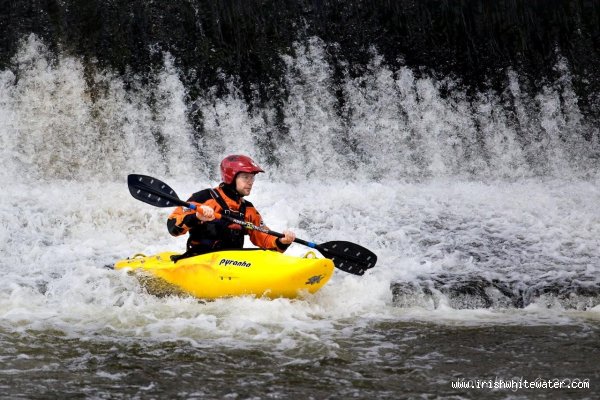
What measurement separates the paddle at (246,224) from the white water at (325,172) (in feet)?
0.83

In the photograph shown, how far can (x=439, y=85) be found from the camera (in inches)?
380

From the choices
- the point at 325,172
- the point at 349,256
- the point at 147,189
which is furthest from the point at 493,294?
the point at 325,172

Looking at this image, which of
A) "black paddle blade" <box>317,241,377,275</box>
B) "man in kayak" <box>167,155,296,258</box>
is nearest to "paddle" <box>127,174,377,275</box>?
"black paddle blade" <box>317,241,377,275</box>

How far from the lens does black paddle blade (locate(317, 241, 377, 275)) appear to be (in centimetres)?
600

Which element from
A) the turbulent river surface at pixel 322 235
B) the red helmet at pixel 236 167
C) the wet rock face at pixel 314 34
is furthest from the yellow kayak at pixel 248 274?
the wet rock face at pixel 314 34

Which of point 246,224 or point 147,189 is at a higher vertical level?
point 147,189

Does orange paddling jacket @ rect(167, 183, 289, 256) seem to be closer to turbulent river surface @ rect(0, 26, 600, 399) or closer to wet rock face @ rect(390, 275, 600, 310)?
turbulent river surface @ rect(0, 26, 600, 399)

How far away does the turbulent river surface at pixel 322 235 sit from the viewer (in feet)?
13.3

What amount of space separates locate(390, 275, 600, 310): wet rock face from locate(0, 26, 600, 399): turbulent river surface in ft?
0.07

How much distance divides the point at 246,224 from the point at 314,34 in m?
4.60

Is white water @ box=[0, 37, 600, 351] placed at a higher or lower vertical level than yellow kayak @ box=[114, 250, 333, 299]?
higher

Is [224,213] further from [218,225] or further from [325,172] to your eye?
[325,172]

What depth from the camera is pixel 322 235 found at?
7.75 m

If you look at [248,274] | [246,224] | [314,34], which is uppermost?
[314,34]
